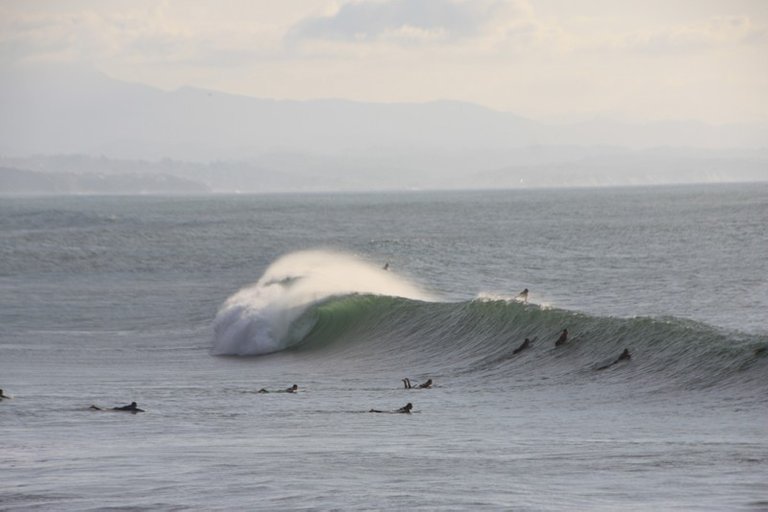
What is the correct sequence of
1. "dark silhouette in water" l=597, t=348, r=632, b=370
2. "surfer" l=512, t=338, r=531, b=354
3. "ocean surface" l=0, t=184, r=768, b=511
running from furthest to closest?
"surfer" l=512, t=338, r=531, b=354 → "dark silhouette in water" l=597, t=348, r=632, b=370 → "ocean surface" l=0, t=184, r=768, b=511

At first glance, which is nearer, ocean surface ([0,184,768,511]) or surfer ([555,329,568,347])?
ocean surface ([0,184,768,511])

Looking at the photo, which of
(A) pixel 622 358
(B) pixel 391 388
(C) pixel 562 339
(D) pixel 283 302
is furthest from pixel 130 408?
(D) pixel 283 302

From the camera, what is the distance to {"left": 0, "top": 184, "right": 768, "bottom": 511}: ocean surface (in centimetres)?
1395

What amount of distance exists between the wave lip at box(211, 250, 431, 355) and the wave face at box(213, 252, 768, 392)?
46 millimetres

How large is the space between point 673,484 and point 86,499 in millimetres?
6352

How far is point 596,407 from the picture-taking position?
67.9 ft

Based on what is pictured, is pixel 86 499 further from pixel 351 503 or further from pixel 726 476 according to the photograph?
pixel 726 476

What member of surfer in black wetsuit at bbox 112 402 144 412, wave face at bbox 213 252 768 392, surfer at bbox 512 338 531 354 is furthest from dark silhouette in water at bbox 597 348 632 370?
surfer in black wetsuit at bbox 112 402 144 412

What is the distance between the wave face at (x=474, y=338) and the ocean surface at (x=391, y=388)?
8cm

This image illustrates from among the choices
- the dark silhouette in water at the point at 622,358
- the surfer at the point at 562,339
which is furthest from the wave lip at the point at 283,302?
the dark silhouette in water at the point at 622,358

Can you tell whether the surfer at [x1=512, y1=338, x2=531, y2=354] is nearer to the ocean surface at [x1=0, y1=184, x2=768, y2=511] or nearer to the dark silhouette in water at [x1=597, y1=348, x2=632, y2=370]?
the ocean surface at [x1=0, y1=184, x2=768, y2=511]

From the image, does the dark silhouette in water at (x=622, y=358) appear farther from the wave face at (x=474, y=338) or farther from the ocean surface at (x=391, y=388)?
the ocean surface at (x=391, y=388)

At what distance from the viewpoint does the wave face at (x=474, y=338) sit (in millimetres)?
23109

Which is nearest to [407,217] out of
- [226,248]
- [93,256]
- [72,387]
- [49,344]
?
[226,248]
